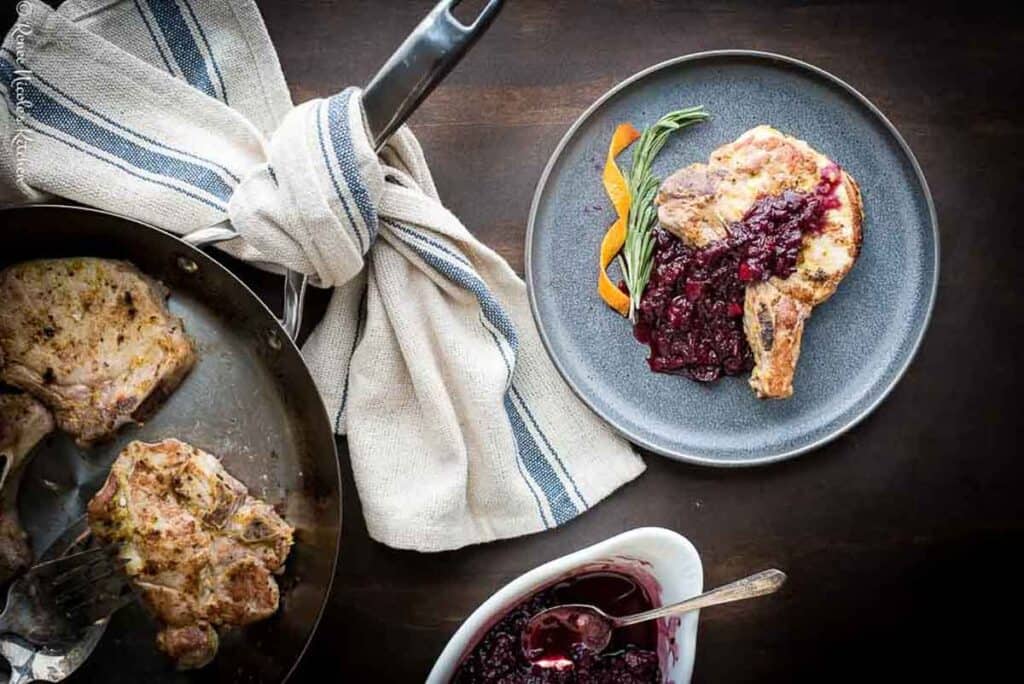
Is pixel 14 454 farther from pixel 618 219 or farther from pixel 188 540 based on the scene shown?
pixel 618 219

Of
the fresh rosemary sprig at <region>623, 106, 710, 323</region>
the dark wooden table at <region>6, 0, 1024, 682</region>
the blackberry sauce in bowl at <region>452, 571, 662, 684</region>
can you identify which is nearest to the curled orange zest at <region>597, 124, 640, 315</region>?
the fresh rosemary sprig at <region>623, 106, 710, 323</region>

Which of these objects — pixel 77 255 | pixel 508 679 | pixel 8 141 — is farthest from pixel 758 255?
pixel 8 141

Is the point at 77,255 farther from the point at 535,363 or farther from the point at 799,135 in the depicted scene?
the point at 799,135

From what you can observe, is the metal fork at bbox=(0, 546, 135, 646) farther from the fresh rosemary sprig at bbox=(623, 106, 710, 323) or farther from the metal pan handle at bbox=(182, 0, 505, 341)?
the fresh rosemary sprig at bbox=(623, 106, 710, 323)

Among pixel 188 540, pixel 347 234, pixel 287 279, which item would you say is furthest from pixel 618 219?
pixel 188 540

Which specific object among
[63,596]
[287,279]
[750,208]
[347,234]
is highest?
[750,208]

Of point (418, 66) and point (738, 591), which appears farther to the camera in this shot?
point (418, 66)

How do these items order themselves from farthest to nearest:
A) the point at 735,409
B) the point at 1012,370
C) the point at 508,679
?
1. the point at 1012,370
2. the point at 735,409
3. the point at 508,679
